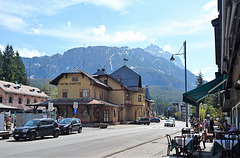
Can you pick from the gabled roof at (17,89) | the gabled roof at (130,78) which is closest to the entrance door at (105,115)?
the gabled roof at (130,78)

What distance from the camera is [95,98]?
50031 millimetres

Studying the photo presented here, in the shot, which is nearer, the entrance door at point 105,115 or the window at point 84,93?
the window at point 84,93

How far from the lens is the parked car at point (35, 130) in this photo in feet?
62.1

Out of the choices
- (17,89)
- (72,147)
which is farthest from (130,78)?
(72,147)

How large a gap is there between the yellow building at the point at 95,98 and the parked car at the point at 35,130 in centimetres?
2249

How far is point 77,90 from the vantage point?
165ft

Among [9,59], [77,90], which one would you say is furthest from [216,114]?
[9,59]

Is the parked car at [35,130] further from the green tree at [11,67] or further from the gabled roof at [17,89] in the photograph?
the green tree at [11,67]

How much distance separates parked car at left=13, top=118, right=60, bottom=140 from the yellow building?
2249 cm

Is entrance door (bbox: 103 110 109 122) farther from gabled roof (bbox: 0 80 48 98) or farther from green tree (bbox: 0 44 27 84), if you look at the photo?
green tree (bbox: 0 44 27 84)

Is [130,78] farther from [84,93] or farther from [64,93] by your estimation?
[64,93]

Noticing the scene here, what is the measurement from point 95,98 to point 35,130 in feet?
99.9

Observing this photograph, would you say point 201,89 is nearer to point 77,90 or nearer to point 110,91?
point 77,90

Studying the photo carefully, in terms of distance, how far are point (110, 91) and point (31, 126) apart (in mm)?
38790
